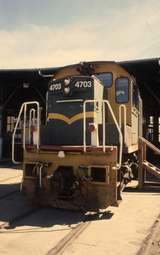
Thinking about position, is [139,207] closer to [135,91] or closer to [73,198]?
[73,198]

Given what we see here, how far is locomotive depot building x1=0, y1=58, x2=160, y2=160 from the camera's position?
15.9m

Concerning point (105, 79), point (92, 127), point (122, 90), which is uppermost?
point (105, 79)

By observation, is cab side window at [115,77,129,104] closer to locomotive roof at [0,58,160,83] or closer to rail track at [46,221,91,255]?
rail track at [46,221,91,255]

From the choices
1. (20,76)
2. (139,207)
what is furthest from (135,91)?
(20,76)

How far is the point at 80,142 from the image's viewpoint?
7.73 metres

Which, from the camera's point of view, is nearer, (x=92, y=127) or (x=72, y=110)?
(x=92, y=127)

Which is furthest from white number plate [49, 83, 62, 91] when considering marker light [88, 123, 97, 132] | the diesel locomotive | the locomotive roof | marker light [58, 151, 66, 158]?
the locomotive roof

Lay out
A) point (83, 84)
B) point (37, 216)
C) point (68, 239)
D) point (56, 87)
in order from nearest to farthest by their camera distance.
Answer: point (68, 239)
point (37, 216)
point (83, 84)
point (56, 87)

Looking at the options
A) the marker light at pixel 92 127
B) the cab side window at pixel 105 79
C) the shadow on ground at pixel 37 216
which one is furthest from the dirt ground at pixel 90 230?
the cab side window at pixel 105 79

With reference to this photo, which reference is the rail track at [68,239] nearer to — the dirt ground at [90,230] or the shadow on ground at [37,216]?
the dirt ground at [90,230]

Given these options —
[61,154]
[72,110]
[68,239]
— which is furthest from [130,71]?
[68,239]

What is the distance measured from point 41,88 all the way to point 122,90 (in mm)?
12656

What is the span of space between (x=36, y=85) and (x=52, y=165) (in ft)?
43.3

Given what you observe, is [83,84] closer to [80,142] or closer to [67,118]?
[67,118]
